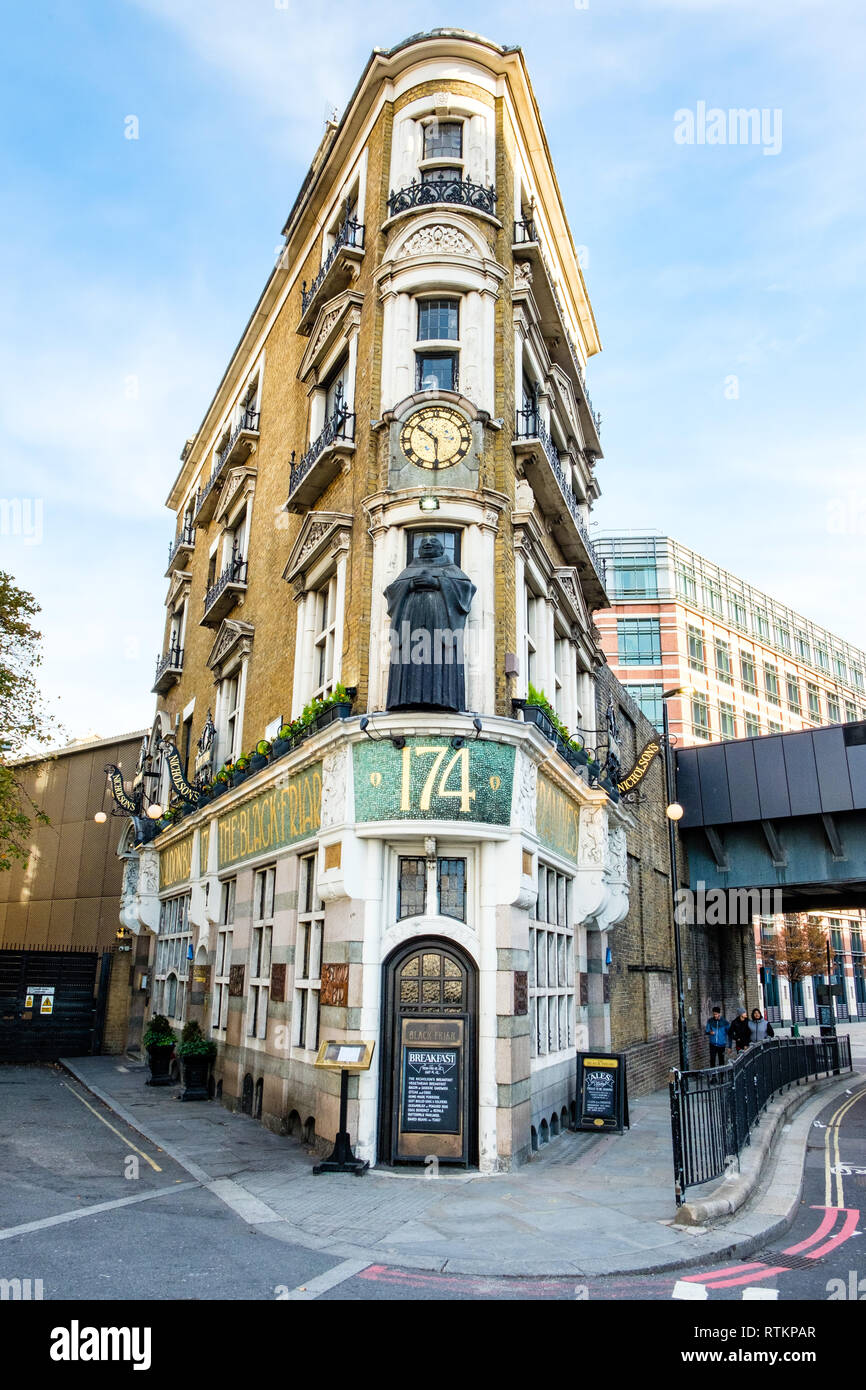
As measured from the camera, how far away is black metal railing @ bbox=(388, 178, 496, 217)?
1584 cm

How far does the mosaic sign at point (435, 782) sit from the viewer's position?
1235 centimetres

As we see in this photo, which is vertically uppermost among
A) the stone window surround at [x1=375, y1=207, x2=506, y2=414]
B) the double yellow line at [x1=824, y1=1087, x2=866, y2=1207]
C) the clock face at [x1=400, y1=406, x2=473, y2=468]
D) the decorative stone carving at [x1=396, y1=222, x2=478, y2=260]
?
the decorative stone carving at [x1=396, y1=222, x2=478, y2=260]

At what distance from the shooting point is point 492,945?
1238 cm

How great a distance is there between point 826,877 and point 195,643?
66.1 feet

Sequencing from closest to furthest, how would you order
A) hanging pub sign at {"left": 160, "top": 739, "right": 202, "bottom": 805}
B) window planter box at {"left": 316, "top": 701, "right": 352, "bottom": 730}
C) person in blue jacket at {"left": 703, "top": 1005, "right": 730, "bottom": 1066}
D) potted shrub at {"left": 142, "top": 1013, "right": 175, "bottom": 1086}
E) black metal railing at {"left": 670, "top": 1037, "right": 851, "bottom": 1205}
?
black metal railing at {"left": 670, "top": 1037, "right": 851, "bottom": 1205}
window planter box at {"left": 316, "top": 701, "right": 352, "bottom": 730}
potted shrub at {"left": 142, "top": 1013, "right": 175, "bottom": 1086}
hanging pub sign at {"left": 160, "top": 739, "right": 202, "bottom": 805}
person in blue jacket at {"left": 703, "top": 1005, "right": 730, "bottom": 1066}

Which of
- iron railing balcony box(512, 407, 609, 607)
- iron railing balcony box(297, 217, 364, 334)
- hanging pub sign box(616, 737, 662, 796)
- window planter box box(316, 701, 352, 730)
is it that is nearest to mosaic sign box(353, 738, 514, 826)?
window planter box box(316, 701, 352, 730)

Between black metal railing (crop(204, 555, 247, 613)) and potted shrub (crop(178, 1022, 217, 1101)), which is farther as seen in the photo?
black metal railing (crop(204, 555, 247, 613))

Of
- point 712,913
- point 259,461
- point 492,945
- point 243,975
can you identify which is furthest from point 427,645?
point 712,913

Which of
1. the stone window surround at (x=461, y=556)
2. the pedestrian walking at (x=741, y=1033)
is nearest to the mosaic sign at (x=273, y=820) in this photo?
the stone window surround at (x=461, y=556)

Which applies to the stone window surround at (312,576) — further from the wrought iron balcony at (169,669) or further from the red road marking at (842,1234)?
the wrought iron balcony at (169,669)

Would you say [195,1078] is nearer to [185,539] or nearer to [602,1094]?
[602,1094]

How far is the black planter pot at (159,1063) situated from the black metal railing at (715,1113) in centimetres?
1266

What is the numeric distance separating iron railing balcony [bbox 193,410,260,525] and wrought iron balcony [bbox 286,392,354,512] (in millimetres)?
6494

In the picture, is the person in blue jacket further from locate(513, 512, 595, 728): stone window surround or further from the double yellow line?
locate(513, 512, 595, 728): stone window surround
